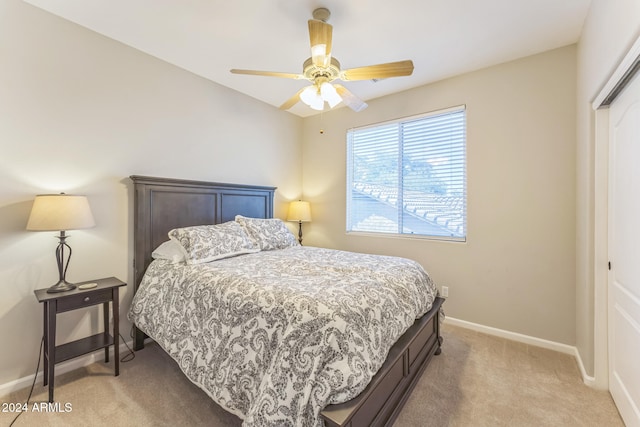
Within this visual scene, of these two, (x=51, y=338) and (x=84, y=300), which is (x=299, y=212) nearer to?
(x=84, y=300)

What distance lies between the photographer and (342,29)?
88.1 inches

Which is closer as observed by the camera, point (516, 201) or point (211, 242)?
point (211, 242)

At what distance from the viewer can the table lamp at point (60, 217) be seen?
1.84 m

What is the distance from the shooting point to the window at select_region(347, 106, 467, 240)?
10.0 ft

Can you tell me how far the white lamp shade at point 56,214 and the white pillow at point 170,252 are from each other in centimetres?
64

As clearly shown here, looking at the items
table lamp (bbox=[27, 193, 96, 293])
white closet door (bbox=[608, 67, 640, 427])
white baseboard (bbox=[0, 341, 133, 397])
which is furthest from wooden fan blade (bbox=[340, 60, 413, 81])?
white baseboard (bbox=[0, 341, 133, 397])

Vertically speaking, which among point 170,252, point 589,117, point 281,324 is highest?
point 589,117

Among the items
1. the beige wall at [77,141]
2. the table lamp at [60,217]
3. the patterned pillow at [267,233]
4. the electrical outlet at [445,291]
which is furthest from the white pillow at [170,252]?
the electrical outlet at [445,291]

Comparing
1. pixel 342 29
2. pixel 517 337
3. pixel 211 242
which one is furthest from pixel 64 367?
pixel 517 337

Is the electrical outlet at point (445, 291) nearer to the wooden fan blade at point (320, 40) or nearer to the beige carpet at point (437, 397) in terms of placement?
the beige carpet at point (437, 397)

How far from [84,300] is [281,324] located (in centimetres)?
164

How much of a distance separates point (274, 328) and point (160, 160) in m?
2.19

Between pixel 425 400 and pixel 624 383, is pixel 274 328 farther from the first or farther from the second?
pixel 624 383

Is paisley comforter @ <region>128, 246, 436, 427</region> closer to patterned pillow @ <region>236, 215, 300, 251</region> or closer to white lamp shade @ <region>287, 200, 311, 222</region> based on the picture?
patterned pillow @ <region>236, 215, 300, 251</region>
